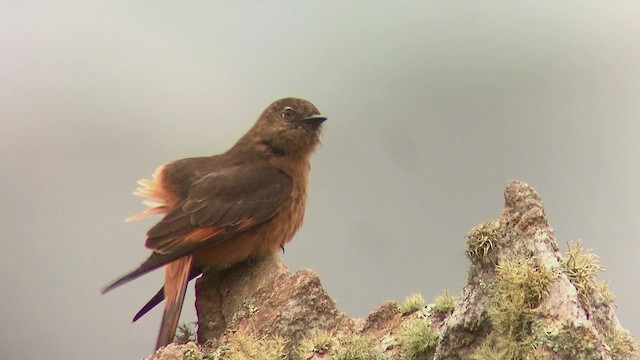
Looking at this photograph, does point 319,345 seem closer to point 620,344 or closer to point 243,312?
point 243,312

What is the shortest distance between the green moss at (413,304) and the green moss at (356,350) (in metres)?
0.39

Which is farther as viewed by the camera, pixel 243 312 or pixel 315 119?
pixel 315 119

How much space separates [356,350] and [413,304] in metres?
0.51

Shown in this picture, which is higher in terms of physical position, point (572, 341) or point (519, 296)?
point (519, 296)

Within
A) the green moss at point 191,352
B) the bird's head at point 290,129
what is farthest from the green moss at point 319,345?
the bird's head at point 290,129

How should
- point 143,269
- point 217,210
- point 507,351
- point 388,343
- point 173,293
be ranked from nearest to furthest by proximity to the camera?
point 507,351 < point 388,343 < point 143,269 < point 173,293 < point 217,210

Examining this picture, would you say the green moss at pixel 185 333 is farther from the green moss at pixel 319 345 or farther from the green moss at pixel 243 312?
the green moss at pixel 319 345

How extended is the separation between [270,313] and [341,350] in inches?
17.1

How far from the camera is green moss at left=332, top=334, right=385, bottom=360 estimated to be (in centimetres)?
190

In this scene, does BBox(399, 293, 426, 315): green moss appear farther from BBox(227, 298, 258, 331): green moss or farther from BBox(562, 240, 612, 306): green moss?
BBox(562, 240, 612, 306): green moss

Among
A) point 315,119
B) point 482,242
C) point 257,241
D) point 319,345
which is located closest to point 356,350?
point 319,345

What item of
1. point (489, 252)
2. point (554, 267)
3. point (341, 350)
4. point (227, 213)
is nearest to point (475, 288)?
point (489, 252)

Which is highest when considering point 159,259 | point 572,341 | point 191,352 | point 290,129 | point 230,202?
point 290,129

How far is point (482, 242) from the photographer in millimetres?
1917
